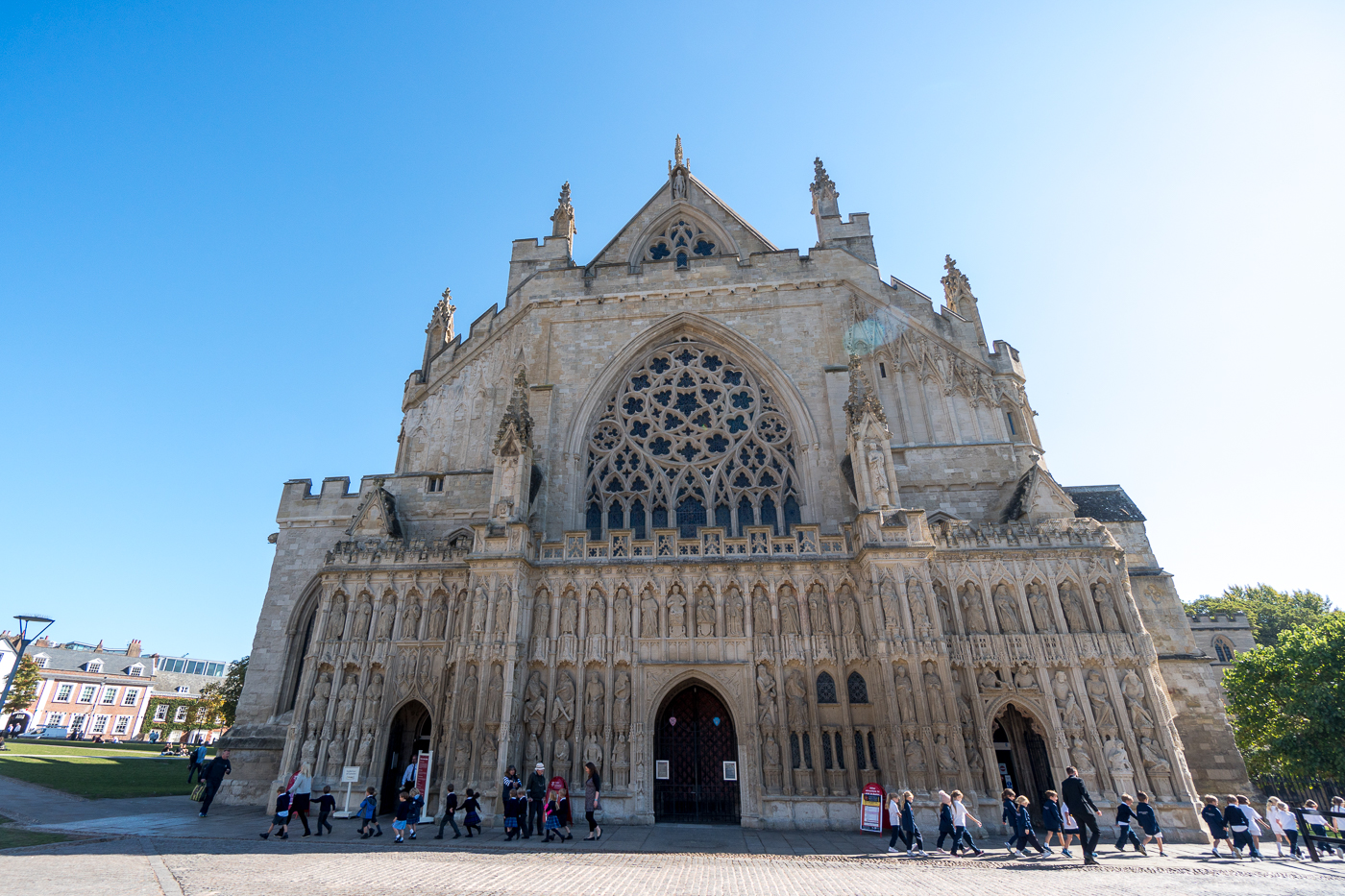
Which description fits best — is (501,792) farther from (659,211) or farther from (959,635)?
(659,211)

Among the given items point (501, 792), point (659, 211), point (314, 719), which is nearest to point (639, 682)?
point (501, 792)

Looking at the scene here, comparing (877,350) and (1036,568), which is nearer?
(1036,568)

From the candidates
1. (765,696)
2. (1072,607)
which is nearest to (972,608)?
(1072,607)

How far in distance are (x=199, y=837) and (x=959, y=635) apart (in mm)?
15174

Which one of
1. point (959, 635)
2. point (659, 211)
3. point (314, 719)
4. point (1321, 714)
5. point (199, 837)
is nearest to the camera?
point (199, 837)

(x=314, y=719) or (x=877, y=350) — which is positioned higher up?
(x=877, y=350)

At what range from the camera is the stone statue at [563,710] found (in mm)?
14477

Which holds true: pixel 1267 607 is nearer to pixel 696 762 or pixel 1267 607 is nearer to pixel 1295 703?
pixel 1295 703

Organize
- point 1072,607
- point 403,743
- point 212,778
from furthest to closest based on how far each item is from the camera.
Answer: point 403,743 < point 1072,607 < point 212,778

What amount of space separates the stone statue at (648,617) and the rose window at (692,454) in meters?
3.09

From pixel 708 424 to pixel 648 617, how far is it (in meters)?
6.98

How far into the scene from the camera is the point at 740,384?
2073cm

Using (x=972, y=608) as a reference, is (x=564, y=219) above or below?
above

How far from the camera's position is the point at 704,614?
50.3ft
